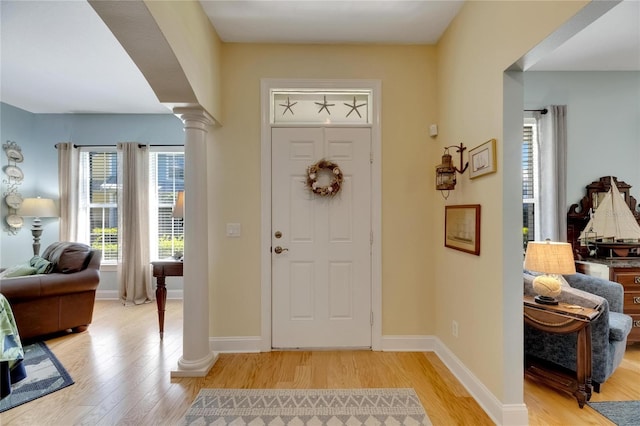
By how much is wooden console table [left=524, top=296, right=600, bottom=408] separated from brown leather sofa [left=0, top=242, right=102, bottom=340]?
4303mm

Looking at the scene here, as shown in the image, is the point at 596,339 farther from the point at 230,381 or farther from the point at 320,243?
the point at 230,381

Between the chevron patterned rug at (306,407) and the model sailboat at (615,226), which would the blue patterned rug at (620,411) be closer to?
the chevron patterned rug at (306,407)

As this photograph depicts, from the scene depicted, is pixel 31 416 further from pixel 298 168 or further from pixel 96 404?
pixel 298 168

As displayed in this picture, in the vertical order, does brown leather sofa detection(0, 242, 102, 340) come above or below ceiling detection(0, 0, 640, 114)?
below

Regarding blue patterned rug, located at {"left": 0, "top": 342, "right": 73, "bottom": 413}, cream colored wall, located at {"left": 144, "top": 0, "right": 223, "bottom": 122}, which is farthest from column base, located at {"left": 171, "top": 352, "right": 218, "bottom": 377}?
cream colored wall, located at {"left": 144, "top": 0, "right": 223, "bottom": 122}

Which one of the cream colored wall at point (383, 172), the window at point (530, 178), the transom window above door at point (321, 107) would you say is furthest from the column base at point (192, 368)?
the window at point (530, 178)

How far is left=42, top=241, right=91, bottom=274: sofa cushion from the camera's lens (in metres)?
3.28

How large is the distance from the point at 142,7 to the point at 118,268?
13.0 ft

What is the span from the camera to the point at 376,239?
109 inches

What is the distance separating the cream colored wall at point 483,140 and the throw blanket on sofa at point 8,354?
316 centimetres

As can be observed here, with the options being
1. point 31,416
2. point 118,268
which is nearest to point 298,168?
point 31,416

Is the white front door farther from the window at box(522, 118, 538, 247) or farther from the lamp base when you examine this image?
the window at box(522, 118, 538, 247)

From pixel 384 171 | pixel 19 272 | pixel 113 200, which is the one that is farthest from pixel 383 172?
pixel 113 200

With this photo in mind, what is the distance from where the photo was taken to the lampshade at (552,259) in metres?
2.10
